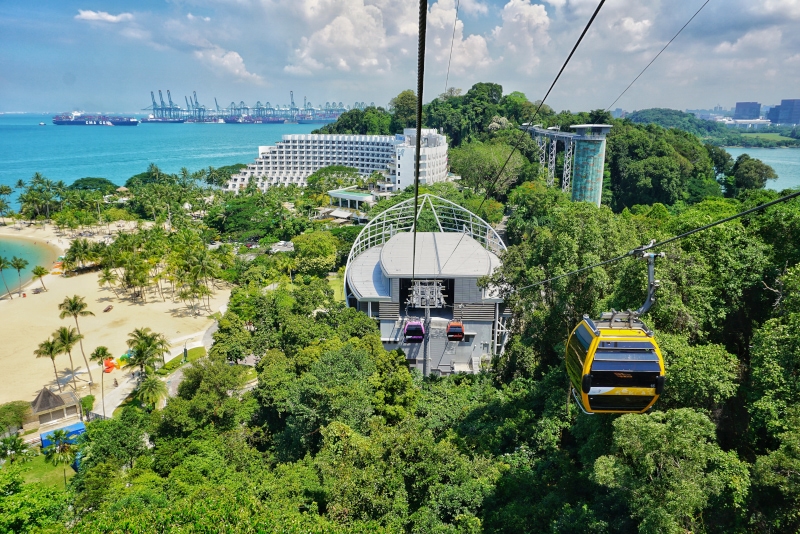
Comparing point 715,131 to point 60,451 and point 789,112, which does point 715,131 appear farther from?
point 60,451

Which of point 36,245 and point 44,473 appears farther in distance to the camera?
point 36,245

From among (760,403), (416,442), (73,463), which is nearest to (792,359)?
(760,403)

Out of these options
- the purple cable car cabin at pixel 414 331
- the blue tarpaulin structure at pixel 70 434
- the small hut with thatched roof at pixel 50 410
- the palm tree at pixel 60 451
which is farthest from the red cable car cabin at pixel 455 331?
the small hut with thatched roof at pixel 50 410

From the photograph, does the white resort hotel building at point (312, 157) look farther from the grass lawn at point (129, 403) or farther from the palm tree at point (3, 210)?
the grass lawn at point (129, 403)

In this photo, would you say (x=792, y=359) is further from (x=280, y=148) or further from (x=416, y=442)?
(x=280, y=148)

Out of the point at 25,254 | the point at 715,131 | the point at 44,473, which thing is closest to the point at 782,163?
the point at 715,131
